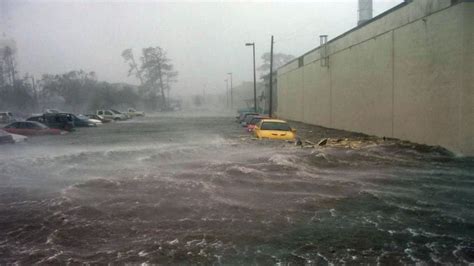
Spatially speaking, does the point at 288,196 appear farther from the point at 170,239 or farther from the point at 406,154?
the point at 406,154

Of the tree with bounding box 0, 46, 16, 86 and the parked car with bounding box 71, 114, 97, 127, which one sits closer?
the tree with bounding box 0, 46, 16, 86

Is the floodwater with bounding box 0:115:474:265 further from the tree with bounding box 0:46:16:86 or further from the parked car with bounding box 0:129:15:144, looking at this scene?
the tree with bounding box 0:46:16:86

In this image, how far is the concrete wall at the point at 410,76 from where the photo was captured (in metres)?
15.4

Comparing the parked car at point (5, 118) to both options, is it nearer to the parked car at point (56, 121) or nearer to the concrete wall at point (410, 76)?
the parked car at point (56, 121)

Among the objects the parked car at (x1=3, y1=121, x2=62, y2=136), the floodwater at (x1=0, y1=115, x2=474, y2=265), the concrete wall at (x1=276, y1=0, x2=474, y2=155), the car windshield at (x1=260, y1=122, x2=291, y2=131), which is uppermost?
the concrete wall at (x1=276, y1=0, x2=474, y2=155)

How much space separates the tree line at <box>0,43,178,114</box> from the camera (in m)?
61.6

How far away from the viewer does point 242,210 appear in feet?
27.3

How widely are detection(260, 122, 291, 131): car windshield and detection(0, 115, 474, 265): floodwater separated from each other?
6309 mm

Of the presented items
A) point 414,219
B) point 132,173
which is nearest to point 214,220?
point 414,219

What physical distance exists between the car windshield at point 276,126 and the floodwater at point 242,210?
6309 mm

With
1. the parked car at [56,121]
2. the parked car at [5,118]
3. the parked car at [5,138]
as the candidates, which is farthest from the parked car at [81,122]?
the parked car at [5,138]

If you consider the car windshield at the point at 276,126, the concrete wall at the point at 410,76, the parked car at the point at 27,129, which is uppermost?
the concrete wall at the point at 410,76

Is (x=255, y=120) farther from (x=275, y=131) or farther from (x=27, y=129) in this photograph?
(x=27, y=129)

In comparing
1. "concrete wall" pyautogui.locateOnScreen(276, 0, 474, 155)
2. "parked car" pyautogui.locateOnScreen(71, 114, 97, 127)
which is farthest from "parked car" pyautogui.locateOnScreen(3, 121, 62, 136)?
"concrete wall" pyautogui.locateOnScreen(276, 0, 474, 155)
